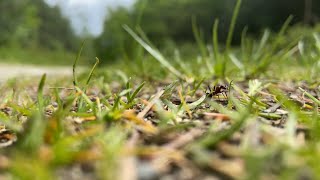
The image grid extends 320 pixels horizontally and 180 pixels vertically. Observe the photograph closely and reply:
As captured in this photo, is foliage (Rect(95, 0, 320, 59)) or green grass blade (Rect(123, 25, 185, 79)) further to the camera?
foliage (Rect(95, 0, 320, 59))

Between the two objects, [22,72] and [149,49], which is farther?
[22,72]

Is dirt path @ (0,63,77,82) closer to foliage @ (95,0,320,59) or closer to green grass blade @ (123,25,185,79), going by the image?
green grass blade @ (123,25,185,79)

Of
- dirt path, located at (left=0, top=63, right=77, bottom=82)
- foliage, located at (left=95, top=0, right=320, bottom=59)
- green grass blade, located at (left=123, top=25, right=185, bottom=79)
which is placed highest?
foliage, located at (left=95, top=0, right=320, bottom=59)

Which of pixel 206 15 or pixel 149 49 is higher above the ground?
pixel 206 15

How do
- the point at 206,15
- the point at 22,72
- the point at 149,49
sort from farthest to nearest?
the point at 206,15 < the point at 22,72 < the point at 149,49

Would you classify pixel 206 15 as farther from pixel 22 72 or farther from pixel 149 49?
pixel 149 49

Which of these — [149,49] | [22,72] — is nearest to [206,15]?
[22,72]

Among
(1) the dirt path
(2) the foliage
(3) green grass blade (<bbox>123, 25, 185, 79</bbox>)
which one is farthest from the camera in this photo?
(2) the foliage

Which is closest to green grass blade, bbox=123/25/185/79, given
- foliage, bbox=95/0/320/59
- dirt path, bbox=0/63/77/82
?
dirt path, bbox=0/63/77/82

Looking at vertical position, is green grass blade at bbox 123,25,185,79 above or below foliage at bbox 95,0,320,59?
below

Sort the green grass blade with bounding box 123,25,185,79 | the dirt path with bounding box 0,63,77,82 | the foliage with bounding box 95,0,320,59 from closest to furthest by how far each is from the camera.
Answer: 1. the green grass blade with bounding box 123,25,185,79
2. the dirt path with bounding box 0,63,77,82
3. the foliage with bounding box 95,0,320,59

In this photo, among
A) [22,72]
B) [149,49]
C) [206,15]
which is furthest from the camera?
[206,15]

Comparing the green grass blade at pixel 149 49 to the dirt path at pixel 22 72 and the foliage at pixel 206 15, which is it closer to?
the dirt path at pixel 22 72
